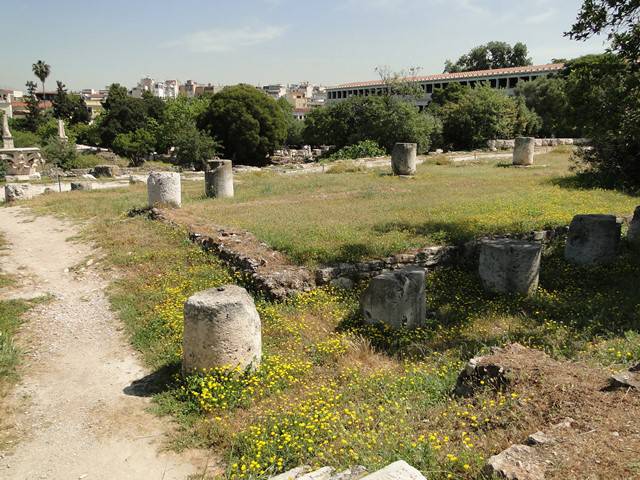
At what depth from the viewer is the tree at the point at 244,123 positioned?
42156 millimetres

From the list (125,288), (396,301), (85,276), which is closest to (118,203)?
(85,276)

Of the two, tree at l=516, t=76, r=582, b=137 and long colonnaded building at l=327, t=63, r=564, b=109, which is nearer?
tree at l=516, t=76, r=582, b=137

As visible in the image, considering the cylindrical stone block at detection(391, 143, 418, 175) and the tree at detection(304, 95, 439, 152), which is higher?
the tree at detection(304, 95, 439, 152)

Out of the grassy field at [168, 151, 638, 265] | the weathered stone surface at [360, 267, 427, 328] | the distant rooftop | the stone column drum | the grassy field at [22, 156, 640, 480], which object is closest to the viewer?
the grassy field at [22, 156, 640, 480]

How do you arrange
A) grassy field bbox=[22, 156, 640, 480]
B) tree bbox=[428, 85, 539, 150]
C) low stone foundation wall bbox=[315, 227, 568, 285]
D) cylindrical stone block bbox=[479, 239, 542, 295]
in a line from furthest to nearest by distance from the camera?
tree bbox=[428, 85, 539, 150], low stone foundation wall bbox=[315, 227, 568, 285], cylindrical stone block bbox=[479, 239, 542, 295], grassy field bbox=[22, 156, 640, 480]

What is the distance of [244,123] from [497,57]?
52398 millimetres

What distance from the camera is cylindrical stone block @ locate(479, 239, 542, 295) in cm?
894

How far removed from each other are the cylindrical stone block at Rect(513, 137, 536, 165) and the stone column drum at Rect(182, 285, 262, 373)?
21.9m

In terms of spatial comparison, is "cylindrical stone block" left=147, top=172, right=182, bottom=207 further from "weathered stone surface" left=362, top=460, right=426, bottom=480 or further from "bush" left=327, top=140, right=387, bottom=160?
"bush" left=327, top=140, right=387, bottom=160

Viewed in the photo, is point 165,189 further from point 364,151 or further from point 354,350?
point 364,151

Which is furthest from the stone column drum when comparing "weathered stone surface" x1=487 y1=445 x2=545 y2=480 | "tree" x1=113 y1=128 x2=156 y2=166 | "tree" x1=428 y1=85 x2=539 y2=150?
"tree" x1=113 y1=128 x2=156 y2=166

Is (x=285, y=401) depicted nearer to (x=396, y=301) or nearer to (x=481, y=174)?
(x=396, y=301)

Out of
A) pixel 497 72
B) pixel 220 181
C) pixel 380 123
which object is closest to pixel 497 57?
pixel 497 72

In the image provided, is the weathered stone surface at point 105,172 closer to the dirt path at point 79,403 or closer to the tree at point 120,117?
the dirt path at point 79,403
